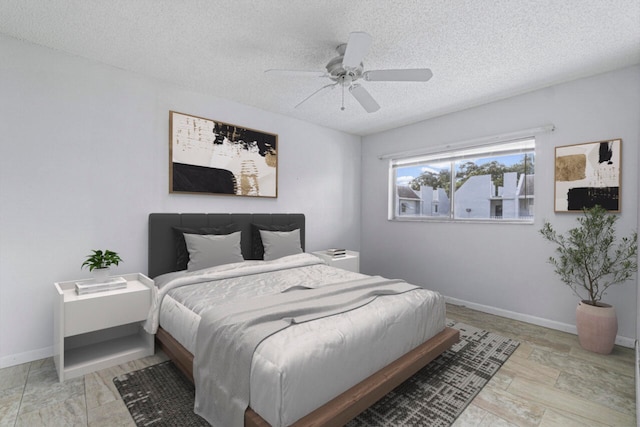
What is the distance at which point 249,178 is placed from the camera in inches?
145

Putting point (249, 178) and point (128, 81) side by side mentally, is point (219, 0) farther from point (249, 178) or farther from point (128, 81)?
point (249, 178)

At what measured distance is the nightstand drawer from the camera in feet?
6.70

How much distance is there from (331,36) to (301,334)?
2162 mm

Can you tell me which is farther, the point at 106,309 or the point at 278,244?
the point at 278,244

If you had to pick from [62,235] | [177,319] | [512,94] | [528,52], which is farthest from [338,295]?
[512,94]

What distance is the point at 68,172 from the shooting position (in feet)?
8.25

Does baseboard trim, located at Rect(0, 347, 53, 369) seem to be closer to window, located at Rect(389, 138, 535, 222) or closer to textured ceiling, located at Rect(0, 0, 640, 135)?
textured ceiling, located at Rect(0, 0, 640, 135)

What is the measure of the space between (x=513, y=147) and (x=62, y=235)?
15.7 feet

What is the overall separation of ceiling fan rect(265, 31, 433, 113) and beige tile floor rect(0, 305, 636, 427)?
2332 mm

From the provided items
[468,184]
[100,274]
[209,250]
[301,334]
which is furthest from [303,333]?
[468,184]

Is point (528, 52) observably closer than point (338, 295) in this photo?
No

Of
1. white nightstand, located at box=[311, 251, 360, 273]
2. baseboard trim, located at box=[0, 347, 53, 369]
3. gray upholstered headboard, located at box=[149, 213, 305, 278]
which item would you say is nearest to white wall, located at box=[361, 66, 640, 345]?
white nightstand, located at box=[311, 251, 360, 273]

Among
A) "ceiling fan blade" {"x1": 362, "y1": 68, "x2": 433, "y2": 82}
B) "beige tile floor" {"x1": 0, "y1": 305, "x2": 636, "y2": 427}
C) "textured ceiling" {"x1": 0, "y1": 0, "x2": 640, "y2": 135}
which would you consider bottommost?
"beige tile floor" {"x1": 0, "y1": 305, "x2": 636, "y2": 427}

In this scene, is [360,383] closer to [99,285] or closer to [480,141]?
[99,285]
